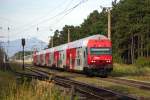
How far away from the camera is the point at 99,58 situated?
37875 millimetres

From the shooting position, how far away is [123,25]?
91.0 m

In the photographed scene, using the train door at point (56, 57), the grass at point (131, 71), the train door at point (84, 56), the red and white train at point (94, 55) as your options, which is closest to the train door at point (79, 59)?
the red and white train at point (94, 55)

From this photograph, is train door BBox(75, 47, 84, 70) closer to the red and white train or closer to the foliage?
the red and white train

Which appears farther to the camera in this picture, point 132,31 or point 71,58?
point 132,31

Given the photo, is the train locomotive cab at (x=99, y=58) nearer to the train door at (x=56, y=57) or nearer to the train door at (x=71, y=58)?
the train door at (x=71, y=58)

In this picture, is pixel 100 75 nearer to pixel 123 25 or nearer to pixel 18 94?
pixel 18 94

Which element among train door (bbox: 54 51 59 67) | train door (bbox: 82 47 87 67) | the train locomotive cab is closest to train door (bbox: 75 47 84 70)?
train door (bbox: 82 47 87 67)

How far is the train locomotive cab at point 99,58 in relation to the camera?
3756cm

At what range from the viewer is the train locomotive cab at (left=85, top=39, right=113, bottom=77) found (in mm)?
37562

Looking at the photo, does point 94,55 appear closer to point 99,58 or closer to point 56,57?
point 99,58

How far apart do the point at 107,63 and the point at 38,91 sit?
22.7 m

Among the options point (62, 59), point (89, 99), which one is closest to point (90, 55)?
point (62, 59)

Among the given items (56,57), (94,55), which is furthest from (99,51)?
(56,57)

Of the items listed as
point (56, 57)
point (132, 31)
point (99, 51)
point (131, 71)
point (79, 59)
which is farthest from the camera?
point (132, 31)
